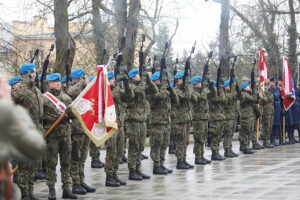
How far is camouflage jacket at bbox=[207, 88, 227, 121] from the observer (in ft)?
51.2

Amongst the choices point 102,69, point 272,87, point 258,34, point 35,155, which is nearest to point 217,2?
Answer: point 258,34

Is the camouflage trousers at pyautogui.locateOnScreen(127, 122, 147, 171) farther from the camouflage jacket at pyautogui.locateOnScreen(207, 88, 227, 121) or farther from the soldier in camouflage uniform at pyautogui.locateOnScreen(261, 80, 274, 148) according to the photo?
the soldier in camouflage uniform at pyautogui.locateOnScreen(261, 80, 274, 148)

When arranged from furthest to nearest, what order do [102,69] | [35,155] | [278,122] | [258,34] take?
[258,34], [278,122], [102,69], [35,155]

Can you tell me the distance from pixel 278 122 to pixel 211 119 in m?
4.98

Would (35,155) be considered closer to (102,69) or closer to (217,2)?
(102,69)

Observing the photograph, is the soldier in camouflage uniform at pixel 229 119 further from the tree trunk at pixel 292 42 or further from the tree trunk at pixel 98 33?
the tree trunk at pixel 292 42

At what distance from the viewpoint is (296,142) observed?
20906 mm

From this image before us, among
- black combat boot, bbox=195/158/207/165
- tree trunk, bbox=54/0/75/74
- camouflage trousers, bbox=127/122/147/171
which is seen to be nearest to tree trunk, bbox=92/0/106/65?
tree trunk, bbox=54/0/75/74

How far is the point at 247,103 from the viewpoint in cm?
1720

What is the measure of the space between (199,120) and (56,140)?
5.65 metres

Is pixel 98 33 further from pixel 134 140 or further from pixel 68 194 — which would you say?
pixel 68 194

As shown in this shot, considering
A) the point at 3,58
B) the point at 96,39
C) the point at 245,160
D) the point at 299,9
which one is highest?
the point at 299,9

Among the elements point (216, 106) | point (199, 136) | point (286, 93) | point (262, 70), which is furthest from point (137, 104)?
point (286, 93)

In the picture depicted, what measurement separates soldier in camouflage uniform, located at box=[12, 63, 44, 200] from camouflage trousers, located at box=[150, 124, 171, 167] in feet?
13.0
